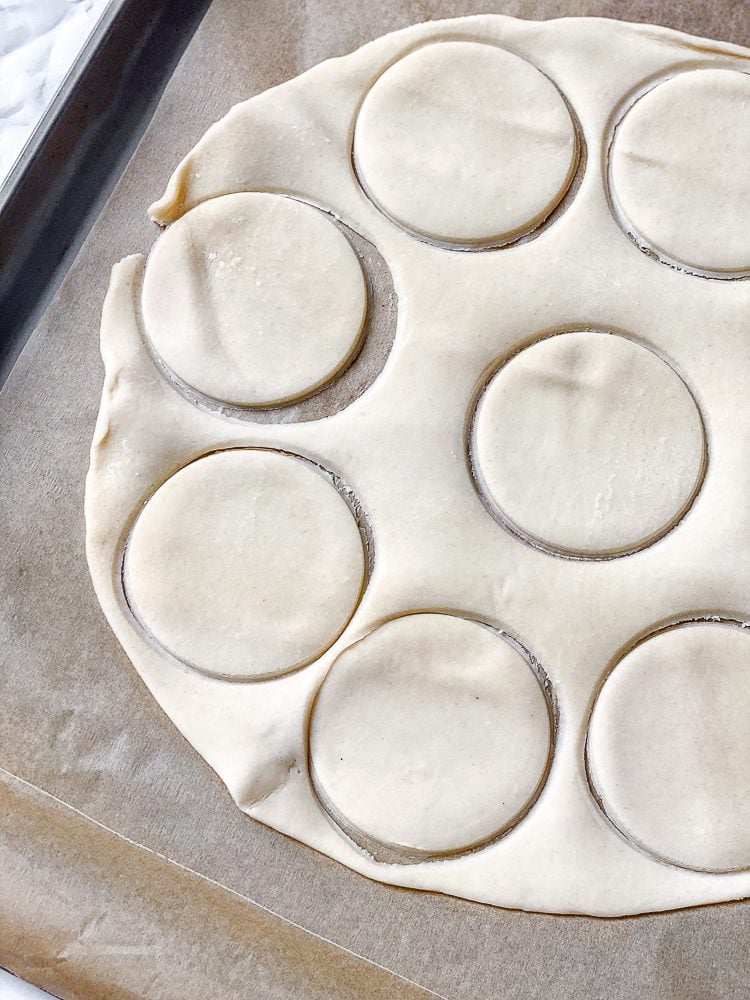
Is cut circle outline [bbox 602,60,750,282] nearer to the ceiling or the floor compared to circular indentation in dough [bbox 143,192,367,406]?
nearer to the floor

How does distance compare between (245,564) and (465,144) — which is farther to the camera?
(465,144)

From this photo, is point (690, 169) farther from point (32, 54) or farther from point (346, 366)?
point (32, 54)

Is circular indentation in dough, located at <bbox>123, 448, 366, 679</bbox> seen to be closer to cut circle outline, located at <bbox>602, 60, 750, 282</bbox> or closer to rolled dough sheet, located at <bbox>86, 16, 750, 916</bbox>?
rolled dough sheet, located at <bbox>86, 16, 750, 916</bbox>

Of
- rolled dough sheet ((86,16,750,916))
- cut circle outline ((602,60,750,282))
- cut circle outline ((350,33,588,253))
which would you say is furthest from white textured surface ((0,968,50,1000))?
cut circle outline ((602,60,750,282))

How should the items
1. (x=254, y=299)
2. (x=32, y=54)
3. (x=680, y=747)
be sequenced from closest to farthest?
(x=680, y=747) → (x=254, y=299) → (x=32, y=54)

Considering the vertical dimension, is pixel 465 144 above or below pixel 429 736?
above

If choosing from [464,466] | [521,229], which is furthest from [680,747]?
[521,229]

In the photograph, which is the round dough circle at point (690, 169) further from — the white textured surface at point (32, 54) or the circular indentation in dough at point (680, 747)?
the white textured surface at point (32, 54)
